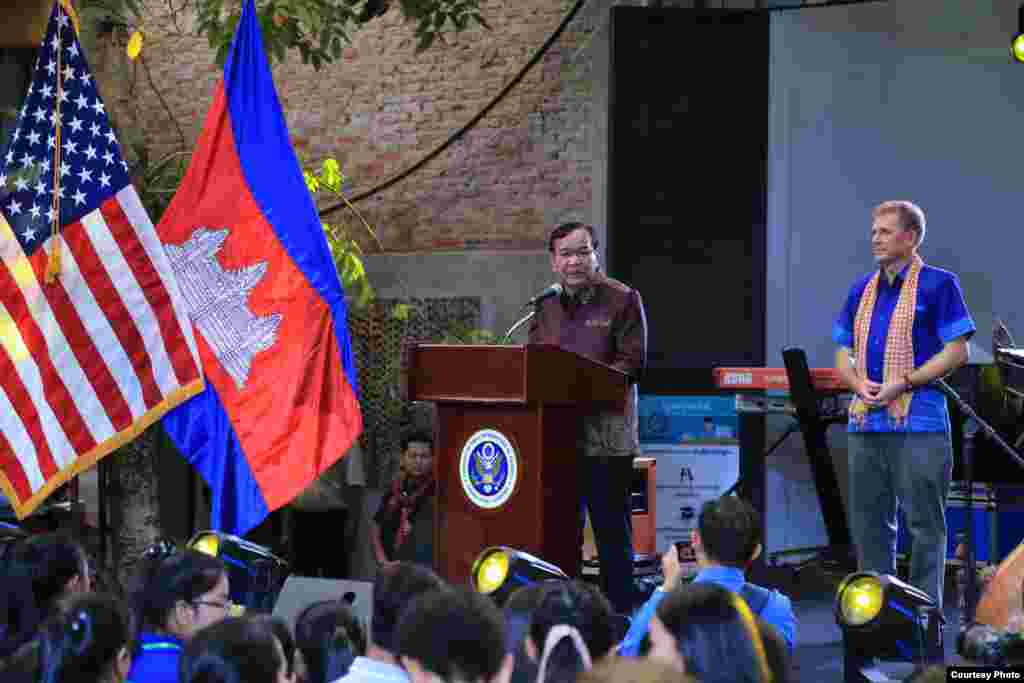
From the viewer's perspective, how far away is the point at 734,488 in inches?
318

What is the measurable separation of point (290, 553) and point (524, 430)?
407 cm

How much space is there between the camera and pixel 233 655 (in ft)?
9.42

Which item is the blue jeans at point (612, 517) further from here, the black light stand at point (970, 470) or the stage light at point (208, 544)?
the stage light at point (208, 544)

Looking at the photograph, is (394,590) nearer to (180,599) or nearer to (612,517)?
(180,599)

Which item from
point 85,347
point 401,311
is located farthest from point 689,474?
point 85,347

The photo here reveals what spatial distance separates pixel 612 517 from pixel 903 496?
1095 mm

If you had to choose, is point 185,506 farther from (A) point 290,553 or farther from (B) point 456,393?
(B) point 456,393

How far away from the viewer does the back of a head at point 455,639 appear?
2738 mm

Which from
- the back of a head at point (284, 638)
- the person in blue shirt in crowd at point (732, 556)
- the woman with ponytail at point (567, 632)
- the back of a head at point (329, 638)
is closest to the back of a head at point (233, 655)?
the back of a head at point (284, 638)

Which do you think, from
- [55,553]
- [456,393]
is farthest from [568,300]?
[55,553]

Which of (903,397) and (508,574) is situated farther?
(903,397)

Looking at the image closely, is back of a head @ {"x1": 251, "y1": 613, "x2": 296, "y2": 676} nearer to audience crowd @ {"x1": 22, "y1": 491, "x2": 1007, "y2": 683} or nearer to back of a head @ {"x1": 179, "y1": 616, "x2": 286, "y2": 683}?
audience crowd @ {"x1": 22, "y1": 491, "x2": 1007, "y2": 683}

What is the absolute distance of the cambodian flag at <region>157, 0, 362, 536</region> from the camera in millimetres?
6789

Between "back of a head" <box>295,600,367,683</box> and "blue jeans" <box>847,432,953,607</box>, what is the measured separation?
2.55 metres
